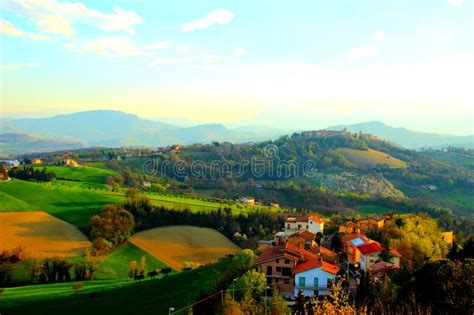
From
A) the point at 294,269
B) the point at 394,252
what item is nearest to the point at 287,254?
the point at 294,269

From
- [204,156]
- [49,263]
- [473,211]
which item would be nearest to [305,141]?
[204,156]

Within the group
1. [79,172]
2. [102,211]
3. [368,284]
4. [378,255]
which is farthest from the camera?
[79,172]

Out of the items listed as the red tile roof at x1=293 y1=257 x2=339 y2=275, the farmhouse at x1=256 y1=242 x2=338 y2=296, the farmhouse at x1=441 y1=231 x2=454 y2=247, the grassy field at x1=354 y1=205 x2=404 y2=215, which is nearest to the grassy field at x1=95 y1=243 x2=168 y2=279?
the farmhouse at x1=256 y1=242 x2=338 y2=296

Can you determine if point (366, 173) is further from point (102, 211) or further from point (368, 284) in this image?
point (368, 284)

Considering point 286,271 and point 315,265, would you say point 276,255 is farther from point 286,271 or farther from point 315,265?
point 315,265

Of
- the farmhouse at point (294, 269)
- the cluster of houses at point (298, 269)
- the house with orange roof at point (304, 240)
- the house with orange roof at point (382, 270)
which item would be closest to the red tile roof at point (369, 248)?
the cluster of houses at point (298, 269)
